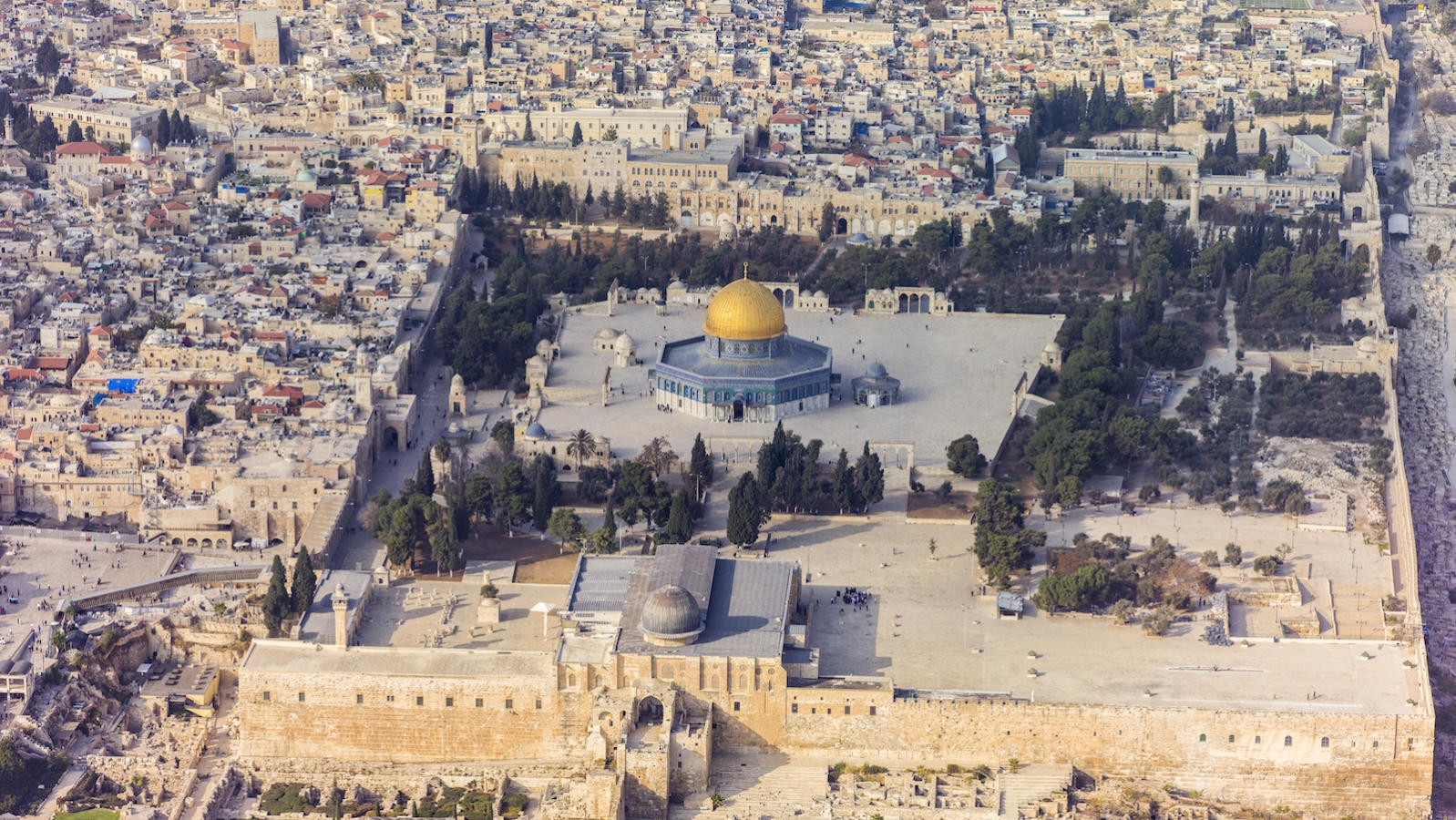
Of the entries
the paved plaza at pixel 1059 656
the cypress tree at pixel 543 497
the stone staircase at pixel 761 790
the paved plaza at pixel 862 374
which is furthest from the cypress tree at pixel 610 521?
the stone staircase at pixel 761 790

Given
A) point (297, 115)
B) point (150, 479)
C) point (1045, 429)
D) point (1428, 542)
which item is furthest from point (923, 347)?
point (297, 115)

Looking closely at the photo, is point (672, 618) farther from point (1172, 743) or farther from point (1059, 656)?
point (1172, 743)

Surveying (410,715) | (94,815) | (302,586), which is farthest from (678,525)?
(94,815)

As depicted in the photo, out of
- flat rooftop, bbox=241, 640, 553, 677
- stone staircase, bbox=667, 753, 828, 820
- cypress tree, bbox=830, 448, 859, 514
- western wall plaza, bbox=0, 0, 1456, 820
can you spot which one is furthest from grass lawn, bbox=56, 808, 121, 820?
cypress tree, bbox=830, 448, 859, 514

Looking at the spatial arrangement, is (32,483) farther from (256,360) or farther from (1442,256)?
(1442,256)

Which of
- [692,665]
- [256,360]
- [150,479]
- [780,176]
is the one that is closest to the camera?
[692,665]

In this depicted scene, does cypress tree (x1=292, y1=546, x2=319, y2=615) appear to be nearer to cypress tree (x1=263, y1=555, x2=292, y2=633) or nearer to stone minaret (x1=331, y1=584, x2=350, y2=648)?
cypress tree (x1=263, y1=555, x2=292, y2=633)
